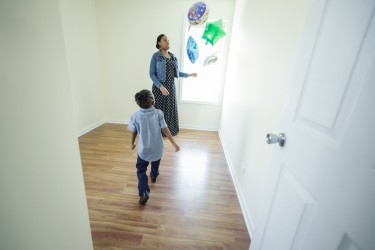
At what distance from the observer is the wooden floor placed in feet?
4.37

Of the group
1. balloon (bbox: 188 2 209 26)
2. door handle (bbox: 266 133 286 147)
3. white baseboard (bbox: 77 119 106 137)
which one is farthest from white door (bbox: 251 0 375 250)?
white baseboard (bbox: 77 119 106 137)

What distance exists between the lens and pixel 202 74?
3.37 m

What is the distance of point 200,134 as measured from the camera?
342 cm

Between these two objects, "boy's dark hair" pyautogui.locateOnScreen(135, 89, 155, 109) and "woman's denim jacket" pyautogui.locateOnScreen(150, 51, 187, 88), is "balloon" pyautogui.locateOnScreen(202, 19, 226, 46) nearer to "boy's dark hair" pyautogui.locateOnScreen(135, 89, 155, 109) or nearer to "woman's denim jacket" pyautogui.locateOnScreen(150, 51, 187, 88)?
"woman's denim jacket" pyautogui.locateOnScreen(150, 51, 187, 88)

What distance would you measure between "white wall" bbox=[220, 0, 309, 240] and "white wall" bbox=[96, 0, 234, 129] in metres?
1.35

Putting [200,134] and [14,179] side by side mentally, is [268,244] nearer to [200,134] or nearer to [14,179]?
[14,179]

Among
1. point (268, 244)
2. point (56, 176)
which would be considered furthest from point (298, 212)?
point (56, 176)

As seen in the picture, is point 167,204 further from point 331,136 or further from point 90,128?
point 90,128

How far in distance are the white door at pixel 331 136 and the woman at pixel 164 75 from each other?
1.90 meters

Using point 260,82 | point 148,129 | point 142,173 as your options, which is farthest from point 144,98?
point 260,82

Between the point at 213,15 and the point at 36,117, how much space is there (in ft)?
10.4

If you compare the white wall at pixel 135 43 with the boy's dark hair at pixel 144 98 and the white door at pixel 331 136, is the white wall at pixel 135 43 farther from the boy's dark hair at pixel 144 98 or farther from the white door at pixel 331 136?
the white door at pixel 331 136

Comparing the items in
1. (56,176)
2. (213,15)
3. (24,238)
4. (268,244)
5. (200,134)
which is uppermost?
(213,15)

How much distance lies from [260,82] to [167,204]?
138 cm
